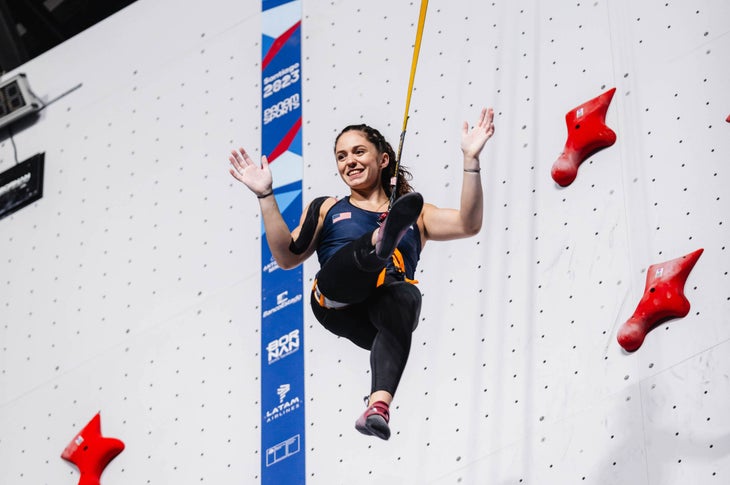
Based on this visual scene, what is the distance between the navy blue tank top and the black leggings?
12 cm

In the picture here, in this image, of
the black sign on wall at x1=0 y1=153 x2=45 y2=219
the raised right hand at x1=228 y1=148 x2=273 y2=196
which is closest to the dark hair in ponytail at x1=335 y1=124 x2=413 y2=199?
the raised right hand at x1=228 y1=148 x2=273 y2=196

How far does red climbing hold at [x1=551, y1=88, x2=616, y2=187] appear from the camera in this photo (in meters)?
3.56

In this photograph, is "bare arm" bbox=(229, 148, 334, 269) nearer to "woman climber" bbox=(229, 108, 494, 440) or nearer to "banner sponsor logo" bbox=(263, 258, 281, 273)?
"woman climber" bbox=(229, 108, 494, 440)

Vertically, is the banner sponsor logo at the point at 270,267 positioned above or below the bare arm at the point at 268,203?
above

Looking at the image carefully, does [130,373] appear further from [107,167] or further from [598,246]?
[598,246]

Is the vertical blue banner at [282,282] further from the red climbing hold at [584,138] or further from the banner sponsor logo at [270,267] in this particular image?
the red climbing hold at [584,138]

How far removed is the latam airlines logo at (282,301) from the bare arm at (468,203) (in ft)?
3.30

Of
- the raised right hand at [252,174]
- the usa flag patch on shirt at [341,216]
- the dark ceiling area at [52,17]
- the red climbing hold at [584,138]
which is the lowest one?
the usa flag patch on shirt at [341,216]

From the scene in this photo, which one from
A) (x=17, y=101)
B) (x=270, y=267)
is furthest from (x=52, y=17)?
(x=270, y=267)

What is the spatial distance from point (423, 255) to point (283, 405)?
2.23 feet

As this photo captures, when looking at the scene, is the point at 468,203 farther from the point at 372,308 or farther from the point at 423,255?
the point at 423,255

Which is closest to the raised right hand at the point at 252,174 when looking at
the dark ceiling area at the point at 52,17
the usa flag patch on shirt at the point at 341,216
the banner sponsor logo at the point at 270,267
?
the usa flag patch on shirt at the point at 341,216

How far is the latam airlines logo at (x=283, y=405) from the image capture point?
12.8ft

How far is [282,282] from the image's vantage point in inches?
164
